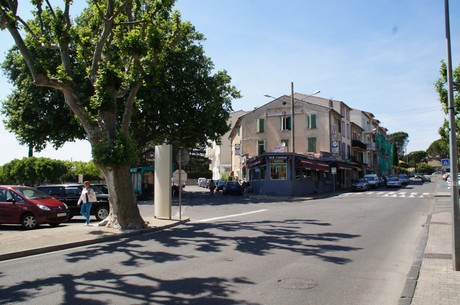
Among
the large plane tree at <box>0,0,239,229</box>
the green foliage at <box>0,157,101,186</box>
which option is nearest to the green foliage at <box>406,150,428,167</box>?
the green foliage at <box>0,157,101,186</box>

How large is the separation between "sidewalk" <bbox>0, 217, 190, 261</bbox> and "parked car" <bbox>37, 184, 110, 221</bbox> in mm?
3053

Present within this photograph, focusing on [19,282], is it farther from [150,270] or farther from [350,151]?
[350,151]

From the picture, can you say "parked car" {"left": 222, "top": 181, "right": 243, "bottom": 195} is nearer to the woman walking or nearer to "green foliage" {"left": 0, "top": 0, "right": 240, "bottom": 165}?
"green foliage" {"left": 0, "top": 0, "right": 240, "bottom": 165}

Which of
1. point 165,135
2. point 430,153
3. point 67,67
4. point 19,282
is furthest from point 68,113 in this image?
point 430,153

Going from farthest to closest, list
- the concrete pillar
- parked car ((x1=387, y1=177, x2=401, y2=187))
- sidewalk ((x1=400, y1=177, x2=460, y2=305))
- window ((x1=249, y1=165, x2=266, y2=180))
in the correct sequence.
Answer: parked car ((x1=387, y1=177, x2=401, y2=187)) → window ((x1=249, y1=165, x2=266, y2=180)) → the concrete pillar → sidewalk ((x1=400, y1=177, x2=460, y2=305))

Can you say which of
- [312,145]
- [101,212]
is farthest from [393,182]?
[101,212]

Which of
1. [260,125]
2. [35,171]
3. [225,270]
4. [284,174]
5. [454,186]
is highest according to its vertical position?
[260,125]

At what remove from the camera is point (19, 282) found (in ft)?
22.3

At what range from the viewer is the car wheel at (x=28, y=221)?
543 inches

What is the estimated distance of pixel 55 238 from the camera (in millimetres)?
11094

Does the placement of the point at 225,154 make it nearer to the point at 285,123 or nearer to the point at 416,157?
the point at 285,123

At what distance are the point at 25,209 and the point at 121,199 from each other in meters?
3.55

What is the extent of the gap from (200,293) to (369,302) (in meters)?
2.45

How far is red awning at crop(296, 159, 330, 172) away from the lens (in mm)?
35375
